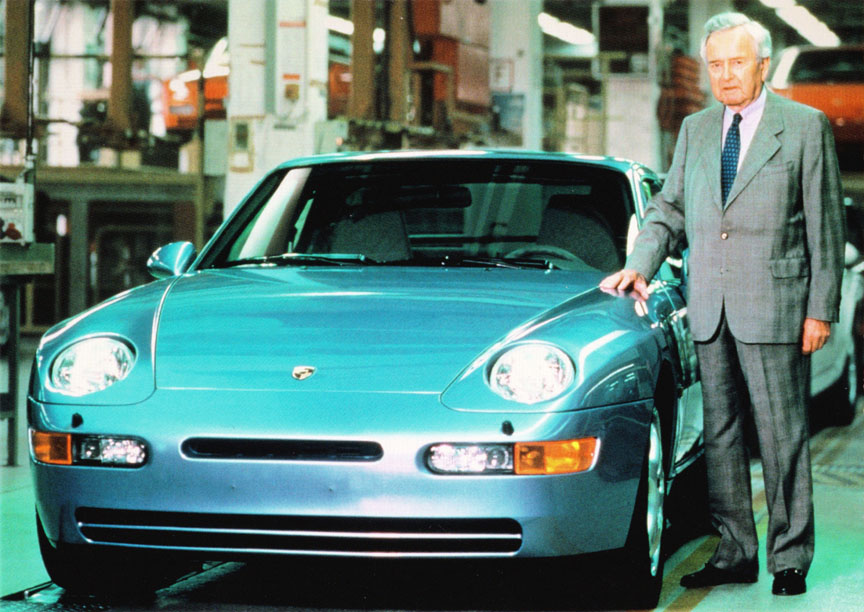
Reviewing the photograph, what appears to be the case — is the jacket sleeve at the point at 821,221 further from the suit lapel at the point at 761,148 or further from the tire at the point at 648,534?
the tire at the point at 648,534

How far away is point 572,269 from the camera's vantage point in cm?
508

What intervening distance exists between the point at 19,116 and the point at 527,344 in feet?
36.6

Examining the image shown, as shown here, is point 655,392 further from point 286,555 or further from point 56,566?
point 56,566

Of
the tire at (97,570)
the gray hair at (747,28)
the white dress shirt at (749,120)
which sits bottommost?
the tire at (97,570)

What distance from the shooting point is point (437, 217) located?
18.0ft

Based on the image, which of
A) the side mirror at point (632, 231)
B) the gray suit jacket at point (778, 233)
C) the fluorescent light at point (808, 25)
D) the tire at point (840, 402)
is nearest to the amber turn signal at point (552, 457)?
the gray suit jacket at point (778, 233)

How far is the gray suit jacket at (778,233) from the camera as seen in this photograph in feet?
15.1

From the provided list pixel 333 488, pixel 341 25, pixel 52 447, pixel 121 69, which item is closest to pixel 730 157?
pixel 333 488

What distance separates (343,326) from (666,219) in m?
1.21

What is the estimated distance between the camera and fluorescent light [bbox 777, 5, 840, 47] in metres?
28.4

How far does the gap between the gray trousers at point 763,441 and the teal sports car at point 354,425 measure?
0.16 m

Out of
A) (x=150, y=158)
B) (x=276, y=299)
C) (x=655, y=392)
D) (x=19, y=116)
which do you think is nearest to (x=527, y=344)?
(x=655, y=392)

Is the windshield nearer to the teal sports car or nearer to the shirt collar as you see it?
the teal sports car

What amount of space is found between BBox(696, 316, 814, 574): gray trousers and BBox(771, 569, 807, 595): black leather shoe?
0.08 ft
